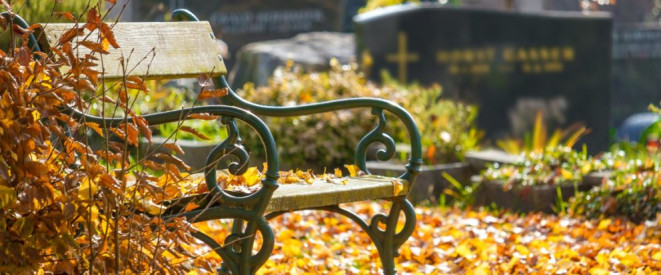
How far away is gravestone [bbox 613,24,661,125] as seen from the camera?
936 inches

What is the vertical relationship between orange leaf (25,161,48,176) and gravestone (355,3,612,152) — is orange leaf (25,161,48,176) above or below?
above

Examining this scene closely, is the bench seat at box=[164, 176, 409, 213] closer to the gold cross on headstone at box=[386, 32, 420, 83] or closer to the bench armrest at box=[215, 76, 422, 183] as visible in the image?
the bench armrest at box=[215, 76, 422, 183]

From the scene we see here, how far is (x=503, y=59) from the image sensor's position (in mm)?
10203

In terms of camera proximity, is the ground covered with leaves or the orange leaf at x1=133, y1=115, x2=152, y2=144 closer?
the orange leaf at x1=133, y1=115, x2=152, y2=144

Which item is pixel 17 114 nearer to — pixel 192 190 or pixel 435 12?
pixel 192 190

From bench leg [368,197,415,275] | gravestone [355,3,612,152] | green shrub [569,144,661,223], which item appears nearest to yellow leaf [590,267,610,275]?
bench leg [368,197,415,275]

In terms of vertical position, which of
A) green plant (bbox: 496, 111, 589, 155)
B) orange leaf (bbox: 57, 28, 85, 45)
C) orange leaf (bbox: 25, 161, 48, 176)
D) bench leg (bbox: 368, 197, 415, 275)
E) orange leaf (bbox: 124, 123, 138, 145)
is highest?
orange leaf (bbox: 57, 28, 85, 45)

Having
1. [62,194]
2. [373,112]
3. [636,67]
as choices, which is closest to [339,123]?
[373,112]

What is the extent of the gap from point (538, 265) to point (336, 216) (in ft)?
5.43

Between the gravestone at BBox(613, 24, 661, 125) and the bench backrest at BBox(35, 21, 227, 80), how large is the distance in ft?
68.9

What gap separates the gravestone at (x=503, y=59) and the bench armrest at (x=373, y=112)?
6207 millimetres

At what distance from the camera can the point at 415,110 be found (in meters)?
7.73

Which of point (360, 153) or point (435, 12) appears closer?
point (360, 153)

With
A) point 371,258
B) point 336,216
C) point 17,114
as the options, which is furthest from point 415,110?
point 17,114
